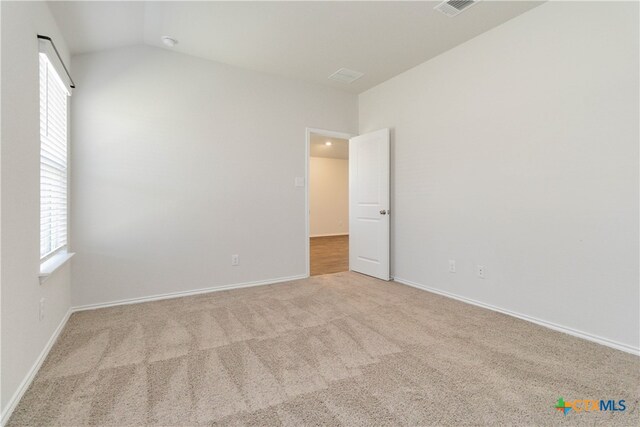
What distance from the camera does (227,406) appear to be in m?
1.49

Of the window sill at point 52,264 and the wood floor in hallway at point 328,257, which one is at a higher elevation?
the window sill at point 52,264

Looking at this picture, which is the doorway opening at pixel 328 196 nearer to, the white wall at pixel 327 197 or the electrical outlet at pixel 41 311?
the white wall at pixel 327 197

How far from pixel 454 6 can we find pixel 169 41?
2.61 metres

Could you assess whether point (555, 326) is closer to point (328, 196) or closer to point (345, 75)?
point (345, 75)

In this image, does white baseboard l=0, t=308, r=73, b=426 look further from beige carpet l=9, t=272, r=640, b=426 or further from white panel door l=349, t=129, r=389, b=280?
white panel door l=349, t=129, r=389, b=280

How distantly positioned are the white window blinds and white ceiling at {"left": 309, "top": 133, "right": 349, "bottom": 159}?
4041 mm

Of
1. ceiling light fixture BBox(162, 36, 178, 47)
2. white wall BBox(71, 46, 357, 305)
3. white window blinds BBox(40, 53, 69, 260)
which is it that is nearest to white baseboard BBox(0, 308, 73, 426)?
white window blinds BBox(40, 53, 69, 260)

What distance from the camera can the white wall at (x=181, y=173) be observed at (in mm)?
2846

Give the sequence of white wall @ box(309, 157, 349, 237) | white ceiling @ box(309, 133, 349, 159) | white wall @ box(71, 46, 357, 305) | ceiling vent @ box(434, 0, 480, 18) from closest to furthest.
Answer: ceiling vent @ box(434, 0, 480, 18) < white wall @ box(71, 46, 357, 305) < white ceiling @ box(309, 133, 349, 159) < white wall @ box(309, 157, 349, 237)

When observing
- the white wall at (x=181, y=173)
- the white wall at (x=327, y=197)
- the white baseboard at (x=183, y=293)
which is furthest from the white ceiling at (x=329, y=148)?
the white baseboard at (x=183, y=293)

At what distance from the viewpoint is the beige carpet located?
4.69 feet

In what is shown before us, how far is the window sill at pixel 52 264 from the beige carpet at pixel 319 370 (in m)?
0.54

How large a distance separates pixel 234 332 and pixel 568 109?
3.09 m

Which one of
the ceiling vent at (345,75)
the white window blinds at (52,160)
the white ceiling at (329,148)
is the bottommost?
the white window blinds at (52,160)
